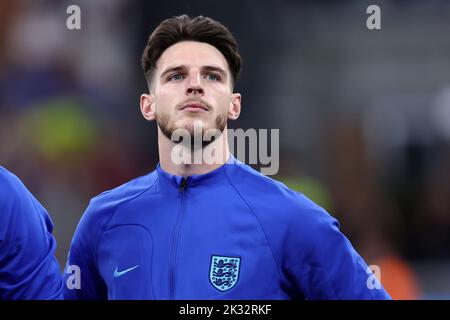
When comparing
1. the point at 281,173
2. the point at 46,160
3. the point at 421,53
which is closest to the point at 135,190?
the point at 281,173

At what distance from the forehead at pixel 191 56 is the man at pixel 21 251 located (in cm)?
75

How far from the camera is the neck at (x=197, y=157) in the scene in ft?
10.2

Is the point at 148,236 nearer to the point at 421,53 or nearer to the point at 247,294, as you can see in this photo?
the point at 247,294

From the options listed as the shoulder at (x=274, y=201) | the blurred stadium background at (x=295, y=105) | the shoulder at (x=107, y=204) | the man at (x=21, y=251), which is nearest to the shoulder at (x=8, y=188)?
the man at (x=21, y=251)

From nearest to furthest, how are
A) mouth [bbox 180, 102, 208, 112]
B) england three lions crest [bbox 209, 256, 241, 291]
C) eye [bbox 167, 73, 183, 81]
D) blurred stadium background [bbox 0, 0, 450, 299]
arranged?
england three lions crest [bbox 209, 256, 241, 291] < mouth [bbox 180, 102, 208, 112] < eye [bbox 167, 73, 183, 81] < blurred stadium background [bbox 0, 0, 450, 299]

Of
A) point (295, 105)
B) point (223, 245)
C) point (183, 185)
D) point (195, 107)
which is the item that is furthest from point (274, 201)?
point (295, 105)

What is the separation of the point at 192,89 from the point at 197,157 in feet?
0.86

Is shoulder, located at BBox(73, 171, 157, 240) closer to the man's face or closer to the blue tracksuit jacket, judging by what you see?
the blue tracksuit jacket

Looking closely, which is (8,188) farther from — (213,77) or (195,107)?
(213,77)

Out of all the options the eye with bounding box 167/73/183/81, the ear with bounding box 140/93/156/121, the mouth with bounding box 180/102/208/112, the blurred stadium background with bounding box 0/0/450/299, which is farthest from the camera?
the blurred stadium background with bounding box 0/0/450/299

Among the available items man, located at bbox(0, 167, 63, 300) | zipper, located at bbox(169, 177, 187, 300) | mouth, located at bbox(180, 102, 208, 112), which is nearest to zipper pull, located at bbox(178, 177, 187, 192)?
zipper, located at bbox(169, 177, 187, 300)

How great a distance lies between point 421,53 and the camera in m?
8.03

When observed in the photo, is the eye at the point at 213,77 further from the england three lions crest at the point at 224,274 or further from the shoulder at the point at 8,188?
the shoulder at the point at 8,188

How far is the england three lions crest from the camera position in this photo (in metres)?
2.88
